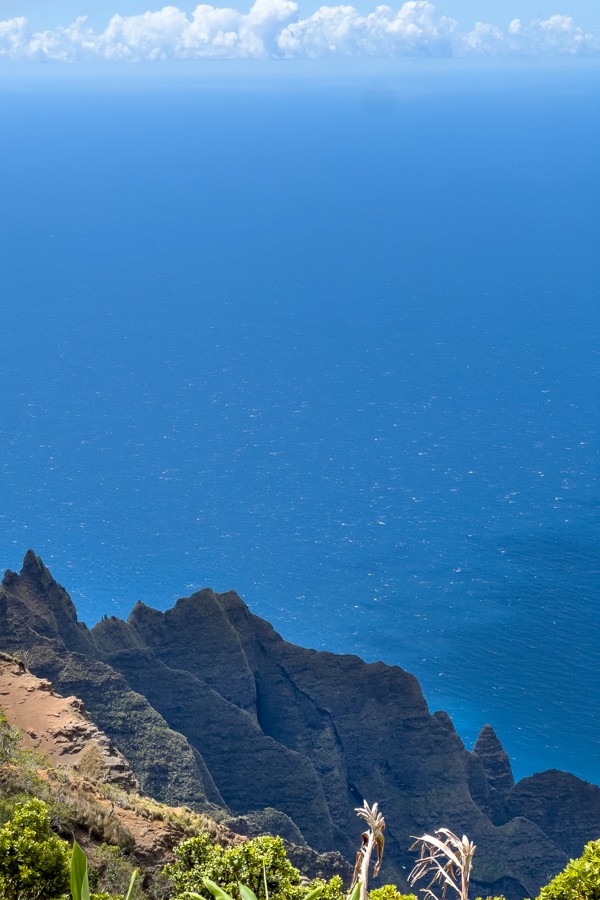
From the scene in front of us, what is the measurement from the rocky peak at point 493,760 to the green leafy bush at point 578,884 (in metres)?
39.0

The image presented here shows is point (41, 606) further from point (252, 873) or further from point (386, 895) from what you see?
A: point (386, 895)

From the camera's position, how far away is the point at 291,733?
55.0 m

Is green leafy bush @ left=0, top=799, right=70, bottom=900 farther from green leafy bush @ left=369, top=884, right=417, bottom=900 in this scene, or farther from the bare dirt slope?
the bare dirt slope

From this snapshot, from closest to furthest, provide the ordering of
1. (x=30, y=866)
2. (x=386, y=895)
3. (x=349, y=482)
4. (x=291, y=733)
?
(x=386, y=895) < (x=30, y=866) < (x=291, y=733) < (x=349, y=482)

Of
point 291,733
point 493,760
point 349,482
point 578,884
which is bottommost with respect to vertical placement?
point 578,884

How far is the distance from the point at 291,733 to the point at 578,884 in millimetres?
36075

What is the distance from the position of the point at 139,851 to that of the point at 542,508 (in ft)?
306

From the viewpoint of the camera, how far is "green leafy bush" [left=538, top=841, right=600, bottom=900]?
64.7ft

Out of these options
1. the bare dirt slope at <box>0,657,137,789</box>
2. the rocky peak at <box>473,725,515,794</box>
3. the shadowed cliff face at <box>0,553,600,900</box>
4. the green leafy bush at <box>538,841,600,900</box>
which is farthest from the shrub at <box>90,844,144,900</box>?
the rocky peak at <box>473,725,515,794</box>

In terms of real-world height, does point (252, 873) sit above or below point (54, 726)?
below

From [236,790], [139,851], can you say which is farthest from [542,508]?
[139,851]

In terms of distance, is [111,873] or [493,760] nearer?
[111,873]

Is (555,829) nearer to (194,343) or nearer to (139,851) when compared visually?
(139,851)

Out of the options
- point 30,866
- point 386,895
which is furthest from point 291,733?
point 386,895
